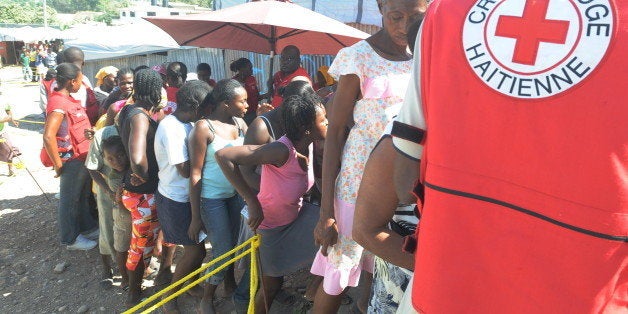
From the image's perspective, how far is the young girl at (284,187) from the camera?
8.30 ft

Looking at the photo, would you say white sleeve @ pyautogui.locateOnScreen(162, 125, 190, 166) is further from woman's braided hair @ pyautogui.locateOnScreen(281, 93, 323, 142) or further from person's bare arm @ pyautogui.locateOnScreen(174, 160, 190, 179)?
woman's braided hair @ pyautogui.locateOnScreen(281, 93, 323, 142)

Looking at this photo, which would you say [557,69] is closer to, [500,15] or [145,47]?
[500,15]

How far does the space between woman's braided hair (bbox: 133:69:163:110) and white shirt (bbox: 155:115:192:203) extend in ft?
1.52

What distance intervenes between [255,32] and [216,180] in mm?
2974

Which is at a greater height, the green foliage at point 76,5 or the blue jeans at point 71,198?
the green foliage at point 76,5

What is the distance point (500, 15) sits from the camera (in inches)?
29.0

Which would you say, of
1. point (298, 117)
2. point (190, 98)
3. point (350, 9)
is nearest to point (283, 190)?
point (298, 117)

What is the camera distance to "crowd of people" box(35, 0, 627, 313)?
0.77 metres

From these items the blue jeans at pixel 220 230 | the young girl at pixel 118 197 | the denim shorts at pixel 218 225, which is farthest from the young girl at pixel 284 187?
the young girl at pixel 118 197

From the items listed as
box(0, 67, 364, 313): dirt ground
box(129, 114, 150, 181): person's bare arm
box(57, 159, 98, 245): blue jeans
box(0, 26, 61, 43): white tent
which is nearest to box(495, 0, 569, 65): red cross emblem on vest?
box(129, 114, 150, 181): person's bare arm

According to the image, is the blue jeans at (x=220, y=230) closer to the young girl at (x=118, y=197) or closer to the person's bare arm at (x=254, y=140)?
the person's bare arm at (x=254, y=140)

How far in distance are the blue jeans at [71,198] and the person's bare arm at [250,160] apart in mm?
2504

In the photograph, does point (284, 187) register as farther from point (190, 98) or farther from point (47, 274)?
point (47, 274)

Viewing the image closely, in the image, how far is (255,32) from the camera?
5.45 m
